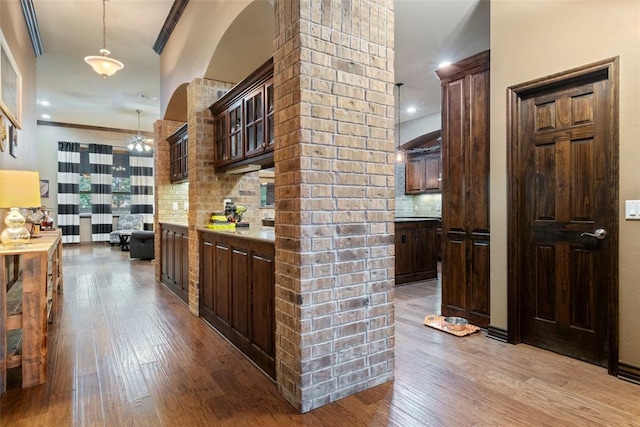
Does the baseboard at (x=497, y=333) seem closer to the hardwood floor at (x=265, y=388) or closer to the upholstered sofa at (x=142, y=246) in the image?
the hardwood floor at (x=265, y=388)

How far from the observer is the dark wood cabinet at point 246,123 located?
2952 millimetres

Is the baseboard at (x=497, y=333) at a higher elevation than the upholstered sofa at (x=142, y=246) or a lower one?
lower

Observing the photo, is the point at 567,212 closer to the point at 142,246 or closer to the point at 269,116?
the point at 269,116

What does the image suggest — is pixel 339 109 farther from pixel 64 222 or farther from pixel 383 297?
pixel 64 222

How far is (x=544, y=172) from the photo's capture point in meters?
2.84

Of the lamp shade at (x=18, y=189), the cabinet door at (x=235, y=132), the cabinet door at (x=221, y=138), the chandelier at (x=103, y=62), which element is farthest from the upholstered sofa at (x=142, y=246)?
the lamp shade at (x=18, y=189)

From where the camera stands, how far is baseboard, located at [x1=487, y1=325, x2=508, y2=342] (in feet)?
9.82

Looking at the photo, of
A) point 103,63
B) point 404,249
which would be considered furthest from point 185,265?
point 404,249

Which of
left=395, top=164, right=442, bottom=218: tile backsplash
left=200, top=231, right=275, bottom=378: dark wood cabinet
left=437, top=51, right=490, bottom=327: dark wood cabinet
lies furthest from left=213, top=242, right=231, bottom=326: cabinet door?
left=395, top=164, right=442, bottom=218: tile backsplash

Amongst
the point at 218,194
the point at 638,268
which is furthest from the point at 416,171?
the point at 638,268

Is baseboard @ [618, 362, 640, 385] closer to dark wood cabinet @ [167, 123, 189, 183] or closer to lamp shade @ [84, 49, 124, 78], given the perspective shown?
dark wood cabinet @ [167, 123, 189, 183]

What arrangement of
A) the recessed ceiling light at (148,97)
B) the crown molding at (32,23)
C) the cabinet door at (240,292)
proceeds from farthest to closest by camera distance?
the recessed ceiling light at (148,97) → the crown molding at (32,23) → the cabinet door at (240,292)

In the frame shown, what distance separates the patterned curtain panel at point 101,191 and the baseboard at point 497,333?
11.1 m

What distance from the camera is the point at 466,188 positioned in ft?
11.4
